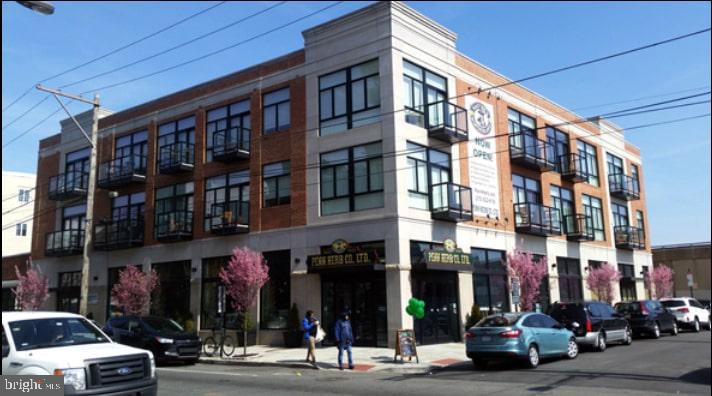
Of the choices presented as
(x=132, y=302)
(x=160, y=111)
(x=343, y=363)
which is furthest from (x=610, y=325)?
(x=160, y=111)

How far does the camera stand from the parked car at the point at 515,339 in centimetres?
1634

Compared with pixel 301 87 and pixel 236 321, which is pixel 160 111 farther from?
pixel 236 321

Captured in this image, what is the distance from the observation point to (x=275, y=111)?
27719 mm

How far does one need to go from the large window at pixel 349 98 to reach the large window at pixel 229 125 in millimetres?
4632

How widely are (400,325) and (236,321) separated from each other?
8.46 m

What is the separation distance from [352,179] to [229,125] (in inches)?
325

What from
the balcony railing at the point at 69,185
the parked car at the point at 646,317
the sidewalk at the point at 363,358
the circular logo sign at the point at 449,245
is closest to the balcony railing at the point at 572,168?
the parked car at the point at 646,317

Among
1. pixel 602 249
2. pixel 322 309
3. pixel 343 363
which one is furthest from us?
pixel 602 249

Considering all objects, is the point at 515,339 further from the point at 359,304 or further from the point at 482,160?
the point at 482,160

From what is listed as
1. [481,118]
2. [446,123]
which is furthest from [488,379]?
[481,118]

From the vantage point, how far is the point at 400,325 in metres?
22.1

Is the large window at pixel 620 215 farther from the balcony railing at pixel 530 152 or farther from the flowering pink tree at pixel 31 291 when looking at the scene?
the flowering pink tree at pixel 31 291

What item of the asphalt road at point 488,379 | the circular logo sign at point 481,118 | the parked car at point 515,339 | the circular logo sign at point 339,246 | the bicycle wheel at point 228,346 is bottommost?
the asphalt road at point 488,379

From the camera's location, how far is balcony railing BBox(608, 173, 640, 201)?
4025 centimetres
